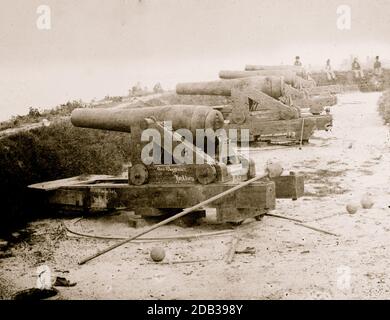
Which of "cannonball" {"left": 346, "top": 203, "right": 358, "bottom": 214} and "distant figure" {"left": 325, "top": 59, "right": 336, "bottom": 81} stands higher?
"distant figure" {"left": 325, "top": 59, "right": 336, "bottom": 81}

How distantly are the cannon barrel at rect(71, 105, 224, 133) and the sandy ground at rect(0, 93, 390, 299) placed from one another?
129 cm

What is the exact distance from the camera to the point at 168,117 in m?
7.16

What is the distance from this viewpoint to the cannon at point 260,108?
13930 mm

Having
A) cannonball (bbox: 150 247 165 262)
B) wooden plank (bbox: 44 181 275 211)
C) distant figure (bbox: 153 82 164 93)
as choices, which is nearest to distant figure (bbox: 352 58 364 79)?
distant figure (bbox: 153 82 164 93)

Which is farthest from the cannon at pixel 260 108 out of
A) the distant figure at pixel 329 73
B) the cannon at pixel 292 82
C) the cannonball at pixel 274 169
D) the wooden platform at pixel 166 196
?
the distant figure at pixel 329 73

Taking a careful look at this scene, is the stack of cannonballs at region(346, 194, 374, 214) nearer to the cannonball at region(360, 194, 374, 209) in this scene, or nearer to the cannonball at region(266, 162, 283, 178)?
the cannonball at region(360, 194, 374, 209)

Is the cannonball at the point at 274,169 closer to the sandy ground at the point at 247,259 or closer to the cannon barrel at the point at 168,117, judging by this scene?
the sandy ground at the point at 247,259

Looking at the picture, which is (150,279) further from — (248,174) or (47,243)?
(248,174)

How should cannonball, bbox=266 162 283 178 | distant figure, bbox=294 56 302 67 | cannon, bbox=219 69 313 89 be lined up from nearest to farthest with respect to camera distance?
cannonball, bbox=266 162 283 178 → cannon, bbox=219 69 313 89 → distant figure, bbox=294 56 302 67

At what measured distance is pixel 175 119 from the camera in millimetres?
7117

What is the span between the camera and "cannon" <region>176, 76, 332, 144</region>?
1393 centimetres

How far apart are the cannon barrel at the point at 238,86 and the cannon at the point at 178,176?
6.63m
